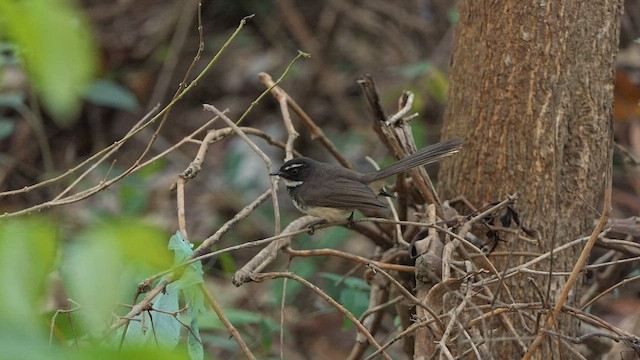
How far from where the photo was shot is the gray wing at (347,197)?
3.99 meters

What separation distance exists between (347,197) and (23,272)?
3.09 m

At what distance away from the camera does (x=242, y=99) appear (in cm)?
912


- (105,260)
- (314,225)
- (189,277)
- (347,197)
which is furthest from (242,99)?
(105,260)

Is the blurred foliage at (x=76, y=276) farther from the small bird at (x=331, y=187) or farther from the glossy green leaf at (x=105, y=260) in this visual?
the small bird at (x=331, y=187)

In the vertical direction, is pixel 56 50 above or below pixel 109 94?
above

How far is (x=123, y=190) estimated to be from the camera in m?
5.51

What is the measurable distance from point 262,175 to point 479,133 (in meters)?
4.87

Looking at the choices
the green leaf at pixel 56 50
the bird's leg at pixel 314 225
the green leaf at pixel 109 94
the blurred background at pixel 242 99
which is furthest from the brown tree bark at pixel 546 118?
the green leaf at pixel 109 94

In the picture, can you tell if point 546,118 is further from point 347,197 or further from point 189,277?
point 189,277

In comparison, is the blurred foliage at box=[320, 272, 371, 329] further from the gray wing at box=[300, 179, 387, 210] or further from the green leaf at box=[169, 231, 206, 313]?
the green leaf at box=[169, 231, 206, 313]

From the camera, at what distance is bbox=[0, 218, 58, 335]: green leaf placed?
3.30 feet

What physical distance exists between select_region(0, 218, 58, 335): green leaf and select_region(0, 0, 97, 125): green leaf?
172mm

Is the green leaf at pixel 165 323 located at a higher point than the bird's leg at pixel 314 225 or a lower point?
higher

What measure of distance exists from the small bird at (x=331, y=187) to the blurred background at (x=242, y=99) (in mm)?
2130
